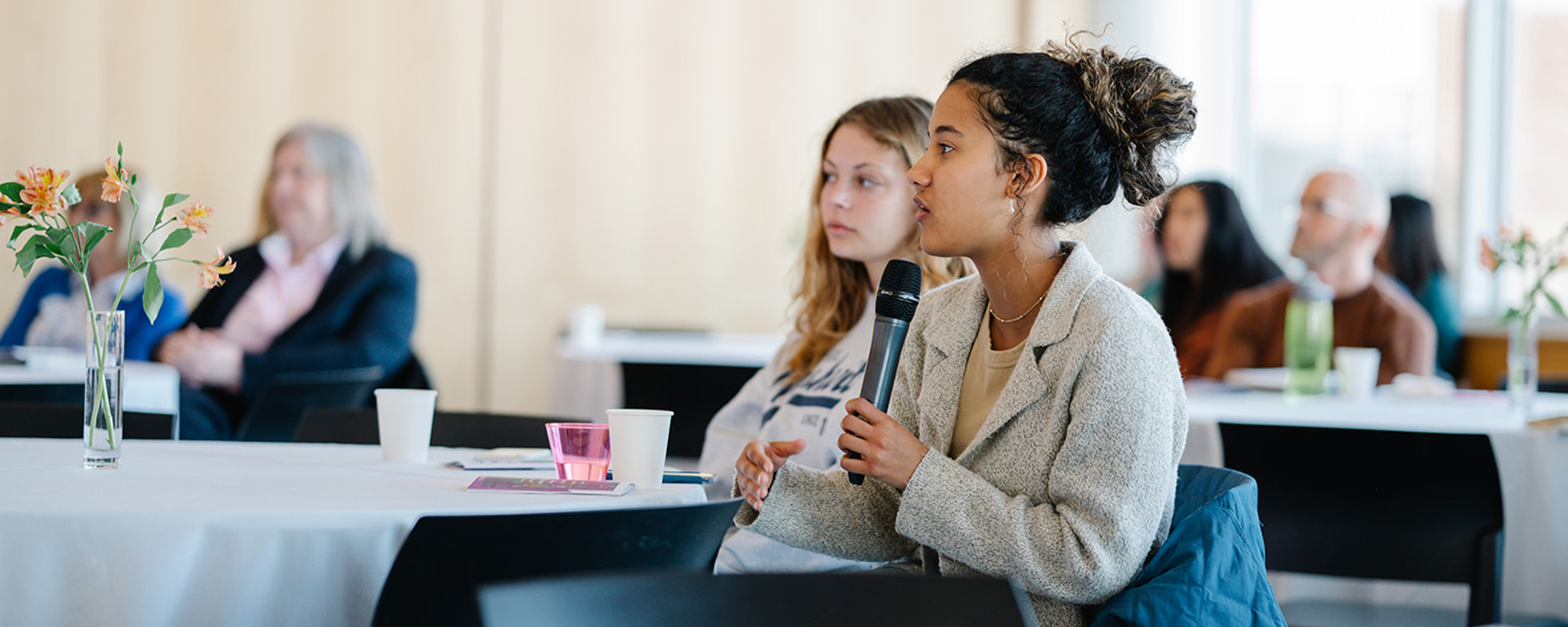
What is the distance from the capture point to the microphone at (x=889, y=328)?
4.62ft

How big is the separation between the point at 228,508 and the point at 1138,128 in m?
1.01

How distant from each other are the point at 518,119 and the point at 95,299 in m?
2.40

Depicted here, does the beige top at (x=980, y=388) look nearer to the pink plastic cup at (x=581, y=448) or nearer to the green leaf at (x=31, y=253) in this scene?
the pink plastic cup at (x=581, y=448)

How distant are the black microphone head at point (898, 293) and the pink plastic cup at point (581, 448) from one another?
343mm

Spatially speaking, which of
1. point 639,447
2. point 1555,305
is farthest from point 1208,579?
point 1555,305

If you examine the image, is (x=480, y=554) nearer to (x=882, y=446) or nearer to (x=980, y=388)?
(x=882, y=446)

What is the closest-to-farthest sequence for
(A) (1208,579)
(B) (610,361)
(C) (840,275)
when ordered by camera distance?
(A) (1208,579), (C) (840,275), (B) (610,361)

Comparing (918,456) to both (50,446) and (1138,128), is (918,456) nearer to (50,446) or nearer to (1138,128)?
(1138,128)

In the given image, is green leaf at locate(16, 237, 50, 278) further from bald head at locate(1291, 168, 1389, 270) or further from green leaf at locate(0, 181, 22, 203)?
bald head at locate(1291, 168, 1389, 270)

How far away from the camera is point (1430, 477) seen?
2072 millimetres

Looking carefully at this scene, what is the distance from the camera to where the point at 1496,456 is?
2.27 m

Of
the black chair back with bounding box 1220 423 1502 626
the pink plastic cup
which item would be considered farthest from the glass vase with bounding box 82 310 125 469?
the black chair back with bounding box 1220 423 1502 626

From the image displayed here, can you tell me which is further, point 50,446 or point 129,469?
point 50,446

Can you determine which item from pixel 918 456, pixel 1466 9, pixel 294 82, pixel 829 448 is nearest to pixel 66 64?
pixel 294 82
